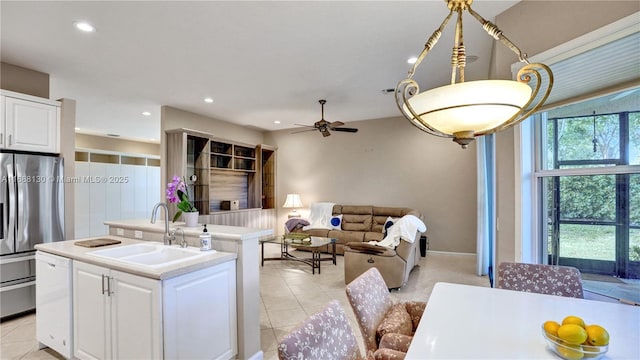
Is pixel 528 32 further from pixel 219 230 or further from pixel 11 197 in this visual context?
pixel 11 197

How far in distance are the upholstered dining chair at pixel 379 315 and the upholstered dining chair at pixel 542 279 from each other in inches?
Result: 25.9

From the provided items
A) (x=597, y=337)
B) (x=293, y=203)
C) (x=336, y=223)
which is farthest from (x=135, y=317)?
(x=293, y=203)

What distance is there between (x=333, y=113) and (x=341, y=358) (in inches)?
204

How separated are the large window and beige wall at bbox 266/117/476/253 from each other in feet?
11.0

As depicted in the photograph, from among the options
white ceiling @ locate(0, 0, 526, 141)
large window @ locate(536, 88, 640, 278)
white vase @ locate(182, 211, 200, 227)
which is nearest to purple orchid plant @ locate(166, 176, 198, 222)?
white vase @ locate(182, 211, 200, 227)

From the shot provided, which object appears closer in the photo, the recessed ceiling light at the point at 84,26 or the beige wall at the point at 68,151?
the recessed ceiling light at the point at 84,26

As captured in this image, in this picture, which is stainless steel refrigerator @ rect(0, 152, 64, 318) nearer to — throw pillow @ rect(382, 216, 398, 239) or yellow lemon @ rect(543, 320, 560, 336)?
yellow lemon @ rect(543, 320, 560, 336)

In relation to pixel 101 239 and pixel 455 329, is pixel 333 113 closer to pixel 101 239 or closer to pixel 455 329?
pixel 101 239

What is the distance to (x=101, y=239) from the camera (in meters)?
2.72

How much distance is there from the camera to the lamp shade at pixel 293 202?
22.7 feet

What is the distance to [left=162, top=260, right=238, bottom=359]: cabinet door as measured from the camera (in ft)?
5.77

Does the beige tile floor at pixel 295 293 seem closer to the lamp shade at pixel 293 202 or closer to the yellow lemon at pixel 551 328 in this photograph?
the lamp shade at pixel 293 202

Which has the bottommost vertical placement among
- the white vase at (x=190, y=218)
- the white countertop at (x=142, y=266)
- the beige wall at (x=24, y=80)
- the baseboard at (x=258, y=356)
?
the baseboard at (x=258, y=356)

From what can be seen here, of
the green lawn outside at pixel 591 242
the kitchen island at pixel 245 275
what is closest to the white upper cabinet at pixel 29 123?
the kitchen island at pixel 245 275
